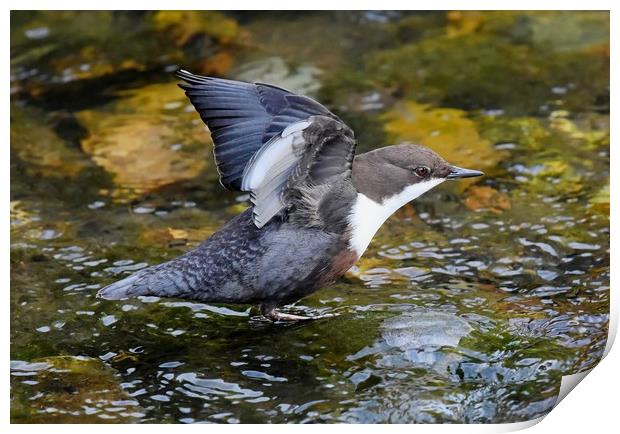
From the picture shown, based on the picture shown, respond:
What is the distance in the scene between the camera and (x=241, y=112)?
14.9 feet

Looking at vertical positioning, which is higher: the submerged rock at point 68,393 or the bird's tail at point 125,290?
the bird's tail at point 125,290

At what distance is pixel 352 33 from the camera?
8.93 metres

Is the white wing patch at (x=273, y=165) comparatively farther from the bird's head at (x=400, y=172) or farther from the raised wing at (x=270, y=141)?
the bird's head at (x=400, y=172)

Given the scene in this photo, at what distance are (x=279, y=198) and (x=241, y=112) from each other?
1.41ft

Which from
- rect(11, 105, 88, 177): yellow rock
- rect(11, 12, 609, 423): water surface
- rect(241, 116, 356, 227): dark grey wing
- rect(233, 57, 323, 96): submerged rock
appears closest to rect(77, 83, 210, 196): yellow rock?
rect(11, 12, 609, 423): water surface

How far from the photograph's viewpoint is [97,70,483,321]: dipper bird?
4.44m

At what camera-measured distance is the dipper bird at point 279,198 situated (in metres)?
4.44

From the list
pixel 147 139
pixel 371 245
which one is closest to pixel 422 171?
pixel 371 245

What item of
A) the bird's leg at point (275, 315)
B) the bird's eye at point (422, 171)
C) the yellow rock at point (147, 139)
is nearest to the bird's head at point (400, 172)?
the bird's eye at point (422, 171)

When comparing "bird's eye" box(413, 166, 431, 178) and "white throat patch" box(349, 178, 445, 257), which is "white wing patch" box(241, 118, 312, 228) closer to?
"white throat patch" box(349, 178, 445, 257)

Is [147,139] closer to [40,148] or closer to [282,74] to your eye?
[40,148]

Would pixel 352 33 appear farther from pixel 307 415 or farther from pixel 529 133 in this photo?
pixel 307 415

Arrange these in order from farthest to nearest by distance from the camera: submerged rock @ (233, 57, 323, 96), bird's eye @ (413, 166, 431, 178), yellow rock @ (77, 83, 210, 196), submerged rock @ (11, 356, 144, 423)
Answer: submerged rock @ (233, 57, 323, 96), yellow rock @ (77, 83, 210, 196), bird's eye @ (413, 166, 431, 178), submerged rock @ (11, 356, 144, 423)

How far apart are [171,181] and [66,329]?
2.04 metres
